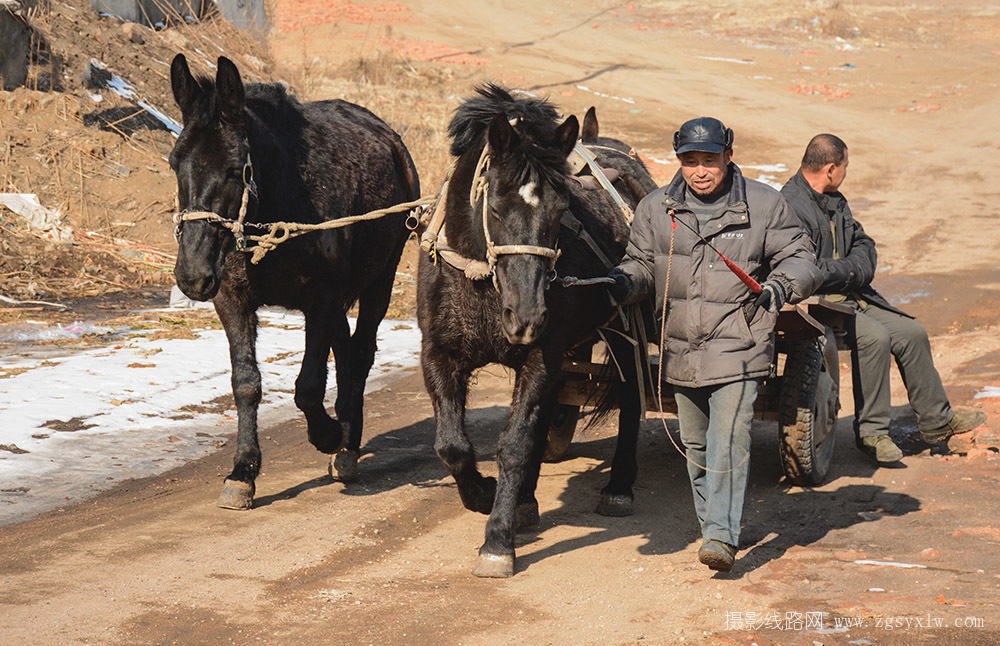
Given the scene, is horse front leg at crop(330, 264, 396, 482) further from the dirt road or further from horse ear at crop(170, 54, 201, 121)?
horse ear at crop(170, 54, 201, 121)

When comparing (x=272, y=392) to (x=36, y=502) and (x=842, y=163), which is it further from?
(x=842, y=163)

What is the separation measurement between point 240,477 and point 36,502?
4.06 ft

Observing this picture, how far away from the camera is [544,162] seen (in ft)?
16.1

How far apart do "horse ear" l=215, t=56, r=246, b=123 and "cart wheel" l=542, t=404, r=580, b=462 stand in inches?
116

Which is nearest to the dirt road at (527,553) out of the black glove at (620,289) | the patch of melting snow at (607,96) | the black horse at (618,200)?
the black horse at (618,200)

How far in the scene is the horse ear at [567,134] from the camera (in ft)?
16.3

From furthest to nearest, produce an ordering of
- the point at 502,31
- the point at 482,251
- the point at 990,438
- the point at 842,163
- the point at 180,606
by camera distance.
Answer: the point at 502,31, the point at 990,438, the point at 842,163, the point at 482,251, the point at 180,606

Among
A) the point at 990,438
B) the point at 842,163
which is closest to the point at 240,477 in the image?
the point at 842,163

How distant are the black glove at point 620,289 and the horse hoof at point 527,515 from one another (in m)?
1.43

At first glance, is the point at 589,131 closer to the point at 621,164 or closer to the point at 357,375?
the point at 621,164

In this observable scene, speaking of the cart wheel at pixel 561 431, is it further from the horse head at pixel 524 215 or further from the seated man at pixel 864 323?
the horse head at pixel 524 215

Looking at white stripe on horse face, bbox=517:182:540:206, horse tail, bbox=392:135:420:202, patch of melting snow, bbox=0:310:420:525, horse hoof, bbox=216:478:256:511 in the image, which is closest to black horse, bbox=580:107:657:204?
horse tail, bbox=392:135:420:202

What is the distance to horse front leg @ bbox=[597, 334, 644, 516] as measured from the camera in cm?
618

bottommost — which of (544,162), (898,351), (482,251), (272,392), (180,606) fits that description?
(272,392)
